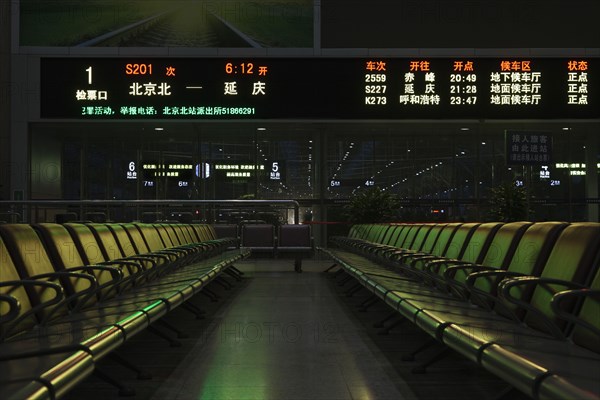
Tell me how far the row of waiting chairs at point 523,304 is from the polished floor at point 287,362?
0.29 metres

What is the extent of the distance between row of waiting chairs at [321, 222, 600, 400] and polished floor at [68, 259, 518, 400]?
0.29 meters

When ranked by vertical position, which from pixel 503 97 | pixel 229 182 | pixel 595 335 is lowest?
pixel 595 335

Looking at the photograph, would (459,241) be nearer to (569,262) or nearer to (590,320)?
(569,262)

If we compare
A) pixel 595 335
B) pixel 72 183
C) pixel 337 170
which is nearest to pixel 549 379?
pixel 595 335

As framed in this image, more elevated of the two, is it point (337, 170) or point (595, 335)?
point (337, 170)

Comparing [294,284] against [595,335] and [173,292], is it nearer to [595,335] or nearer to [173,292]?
[173,292]

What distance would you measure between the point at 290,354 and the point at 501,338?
1737 mm

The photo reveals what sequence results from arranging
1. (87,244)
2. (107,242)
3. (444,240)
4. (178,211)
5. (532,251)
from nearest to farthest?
(532,251) → (87,244) → (107,242) → (444,240) → (178,211)

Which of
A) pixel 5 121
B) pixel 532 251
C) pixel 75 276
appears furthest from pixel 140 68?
pixel 532 251

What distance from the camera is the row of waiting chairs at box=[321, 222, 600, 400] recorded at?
1.93m

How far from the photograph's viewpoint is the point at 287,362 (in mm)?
3648

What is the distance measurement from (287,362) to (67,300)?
139 centimetres

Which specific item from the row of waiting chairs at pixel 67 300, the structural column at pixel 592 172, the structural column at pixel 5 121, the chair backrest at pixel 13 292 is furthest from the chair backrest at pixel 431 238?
the structural column at pixel 592 172

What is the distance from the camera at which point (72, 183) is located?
586 inches
